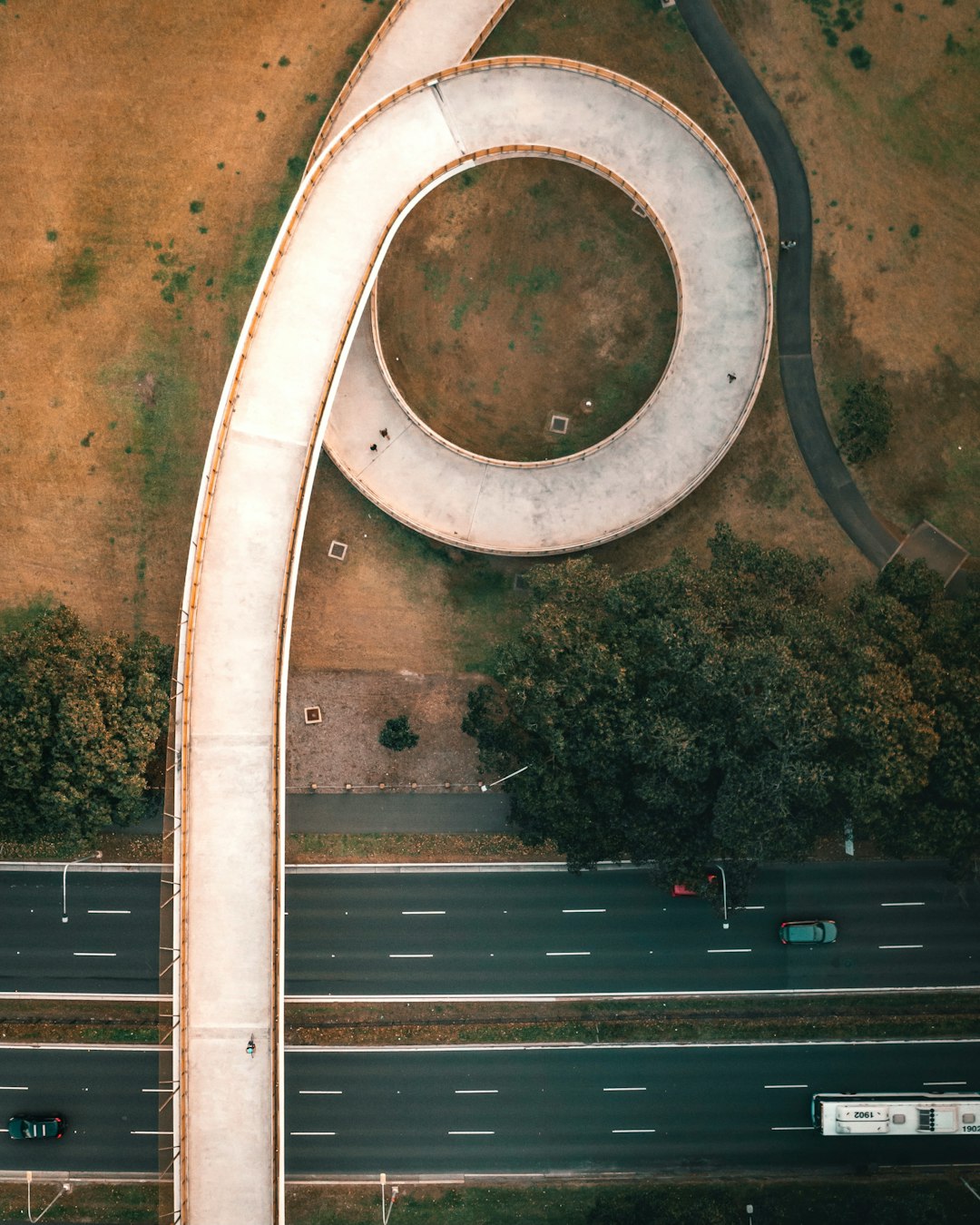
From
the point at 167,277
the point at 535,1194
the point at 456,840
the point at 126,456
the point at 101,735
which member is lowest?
the point at 535,1194

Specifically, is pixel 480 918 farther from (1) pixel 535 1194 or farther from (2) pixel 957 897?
(2) pixel 957 897

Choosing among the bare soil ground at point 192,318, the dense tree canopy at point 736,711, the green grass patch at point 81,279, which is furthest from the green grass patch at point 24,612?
the dense tree canopy at point 736,711

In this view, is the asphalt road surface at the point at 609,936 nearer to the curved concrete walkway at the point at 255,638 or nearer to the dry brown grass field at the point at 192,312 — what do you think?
the curved concrete walkway at the point at 255,638

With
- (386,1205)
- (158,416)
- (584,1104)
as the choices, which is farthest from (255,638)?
(386,1205)

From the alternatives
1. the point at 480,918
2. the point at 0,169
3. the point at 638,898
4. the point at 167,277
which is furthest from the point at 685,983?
the point at 0,169

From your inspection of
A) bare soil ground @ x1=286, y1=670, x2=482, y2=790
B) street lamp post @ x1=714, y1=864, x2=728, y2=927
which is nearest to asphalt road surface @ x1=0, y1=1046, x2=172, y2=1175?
bare soil ground @ x1=286, y1=670, x2=482, y2=790

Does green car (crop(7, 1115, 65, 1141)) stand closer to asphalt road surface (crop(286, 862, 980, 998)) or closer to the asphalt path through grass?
asphalt road surface (crop(286, 862, 980, 998))
